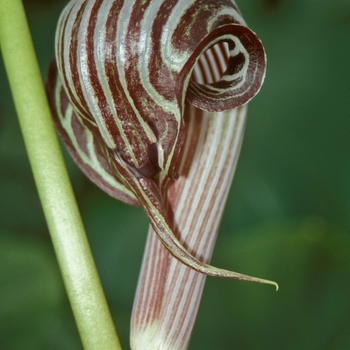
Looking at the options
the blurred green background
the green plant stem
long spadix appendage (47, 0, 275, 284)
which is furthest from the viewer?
the blurred green background

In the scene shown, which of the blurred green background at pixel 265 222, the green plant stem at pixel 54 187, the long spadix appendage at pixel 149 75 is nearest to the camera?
the long spadix appendage at pixel 149 75

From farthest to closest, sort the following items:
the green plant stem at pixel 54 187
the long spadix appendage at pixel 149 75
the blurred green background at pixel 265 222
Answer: the blurred green background at pixel 265 222 → the green plant stem at pixel 54 187 → the long spadix appendage at pixel 149 75

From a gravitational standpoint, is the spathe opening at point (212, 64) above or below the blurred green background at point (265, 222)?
above

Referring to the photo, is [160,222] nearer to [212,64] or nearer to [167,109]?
[167,109]

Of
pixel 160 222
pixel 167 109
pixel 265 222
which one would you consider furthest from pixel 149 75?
pixel 265 222

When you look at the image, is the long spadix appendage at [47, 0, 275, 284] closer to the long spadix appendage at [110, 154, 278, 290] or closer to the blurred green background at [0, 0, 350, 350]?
the long spadix appendage at [110, 154, 278, 290]

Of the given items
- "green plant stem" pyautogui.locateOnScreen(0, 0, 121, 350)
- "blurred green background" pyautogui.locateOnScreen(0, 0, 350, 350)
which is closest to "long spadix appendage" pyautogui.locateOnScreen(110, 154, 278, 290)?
"green plant stem" pyautogui.locateOnScreen(0, 0, 121, 350)

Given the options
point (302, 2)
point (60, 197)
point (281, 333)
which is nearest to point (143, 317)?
point (60, 197)

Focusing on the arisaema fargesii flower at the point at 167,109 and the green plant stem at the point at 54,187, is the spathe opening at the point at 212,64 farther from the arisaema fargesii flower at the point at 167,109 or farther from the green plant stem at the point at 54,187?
the green plant stem at the point at 54,187

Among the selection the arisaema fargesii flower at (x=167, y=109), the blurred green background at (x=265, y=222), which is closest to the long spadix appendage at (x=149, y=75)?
the arisaema fargesii flower at (x=167, y=109)
